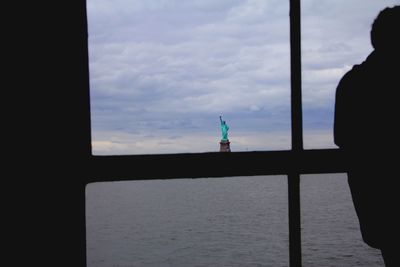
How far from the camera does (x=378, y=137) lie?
1371 millimetres

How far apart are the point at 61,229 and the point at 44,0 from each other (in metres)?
0.73

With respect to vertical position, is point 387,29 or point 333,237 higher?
point 387,29

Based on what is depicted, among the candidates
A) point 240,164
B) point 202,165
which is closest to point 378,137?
point 240,164

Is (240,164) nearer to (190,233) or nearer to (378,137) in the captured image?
(378,137)

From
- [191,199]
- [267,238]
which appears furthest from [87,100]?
[191,199]

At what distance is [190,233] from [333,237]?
2051 centimetres

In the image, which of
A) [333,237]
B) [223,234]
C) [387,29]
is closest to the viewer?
[387,29]

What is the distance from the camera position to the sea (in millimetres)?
50969

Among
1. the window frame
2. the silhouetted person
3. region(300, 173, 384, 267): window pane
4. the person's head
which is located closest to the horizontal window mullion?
the window frame

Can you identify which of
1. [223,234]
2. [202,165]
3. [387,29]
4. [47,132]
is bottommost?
[223,234]

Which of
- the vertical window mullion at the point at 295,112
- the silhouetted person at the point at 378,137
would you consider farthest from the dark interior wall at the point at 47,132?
the silhouetted person at the point at 378,137

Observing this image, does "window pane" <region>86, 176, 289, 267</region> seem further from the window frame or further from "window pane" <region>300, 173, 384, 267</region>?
the window frame

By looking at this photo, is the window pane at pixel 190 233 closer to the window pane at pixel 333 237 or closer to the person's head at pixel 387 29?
the window pane at pixel 333 237

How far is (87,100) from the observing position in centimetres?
143
